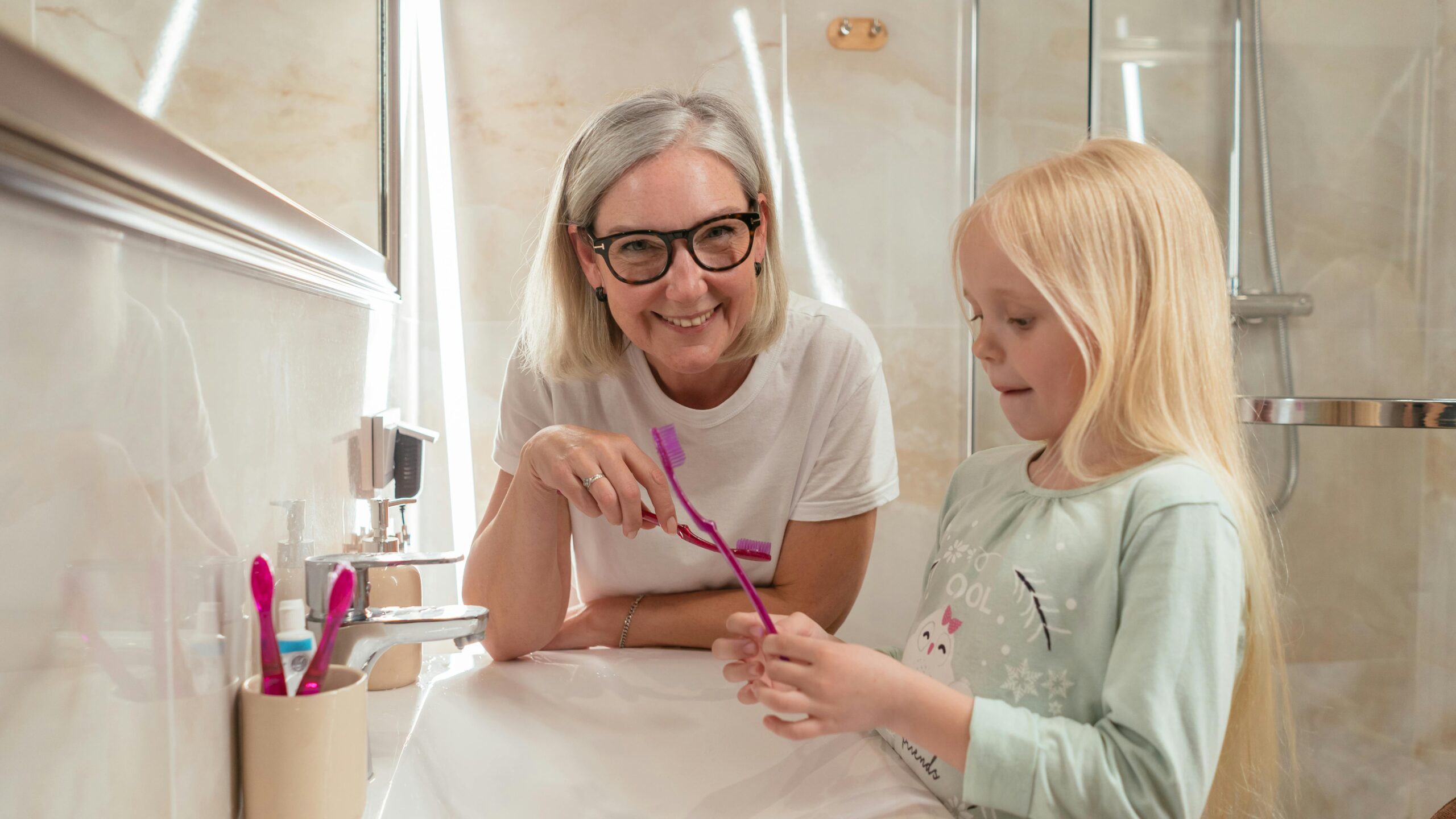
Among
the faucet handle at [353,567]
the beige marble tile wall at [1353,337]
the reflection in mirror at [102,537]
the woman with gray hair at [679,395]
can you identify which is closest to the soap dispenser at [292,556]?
the faucet handle at [353,567]

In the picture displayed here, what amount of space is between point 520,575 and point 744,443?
0.27 meters

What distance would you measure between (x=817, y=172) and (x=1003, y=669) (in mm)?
1084

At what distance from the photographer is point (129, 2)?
366 millimetres

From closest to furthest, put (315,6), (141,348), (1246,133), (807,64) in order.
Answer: (141,348)
(315,6)
(1246,133)
(807,64)

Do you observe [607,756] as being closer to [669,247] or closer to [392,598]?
[392,598]

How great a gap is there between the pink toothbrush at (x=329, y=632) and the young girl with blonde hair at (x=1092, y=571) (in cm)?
26

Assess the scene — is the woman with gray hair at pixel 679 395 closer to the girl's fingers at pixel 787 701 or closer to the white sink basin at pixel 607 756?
the white sink basin at pixel 607 756

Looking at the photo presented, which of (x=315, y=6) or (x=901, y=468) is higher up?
(x=315, y=6)

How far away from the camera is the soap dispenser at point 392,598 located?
0.79 metres

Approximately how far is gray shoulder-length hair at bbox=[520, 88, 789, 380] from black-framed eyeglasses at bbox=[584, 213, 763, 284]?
48 mm

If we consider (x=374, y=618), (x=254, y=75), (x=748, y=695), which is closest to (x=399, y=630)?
(x=374, y=618)

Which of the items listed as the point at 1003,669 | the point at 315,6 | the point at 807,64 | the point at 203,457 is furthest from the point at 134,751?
the point at 807,64

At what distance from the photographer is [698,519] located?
0.73m

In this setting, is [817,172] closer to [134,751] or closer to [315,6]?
[315,6]
